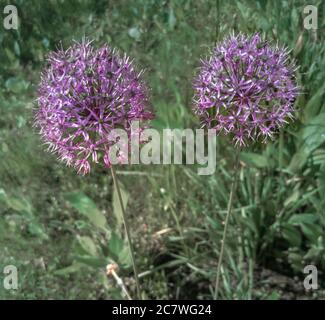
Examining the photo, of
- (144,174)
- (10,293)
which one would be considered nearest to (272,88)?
(144,174)

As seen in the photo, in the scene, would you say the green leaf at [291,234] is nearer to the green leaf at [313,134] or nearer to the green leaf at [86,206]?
the green leaf at [313,134]

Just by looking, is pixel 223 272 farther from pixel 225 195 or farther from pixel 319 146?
pixel 319 146

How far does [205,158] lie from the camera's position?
1.99 metres

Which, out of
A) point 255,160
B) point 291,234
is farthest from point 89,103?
point 291,234

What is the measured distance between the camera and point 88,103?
1107 mm

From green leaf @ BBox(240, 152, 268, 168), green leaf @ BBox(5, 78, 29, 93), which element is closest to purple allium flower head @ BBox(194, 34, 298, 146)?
green leaf @ BBox(240, 152, 268, 168)

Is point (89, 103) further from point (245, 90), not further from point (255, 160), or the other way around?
point (255, 160)

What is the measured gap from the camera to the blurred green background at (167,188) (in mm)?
1765

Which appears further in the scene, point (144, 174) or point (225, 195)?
point (144, 174)

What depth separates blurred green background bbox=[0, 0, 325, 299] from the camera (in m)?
1.76

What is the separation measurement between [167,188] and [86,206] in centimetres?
38

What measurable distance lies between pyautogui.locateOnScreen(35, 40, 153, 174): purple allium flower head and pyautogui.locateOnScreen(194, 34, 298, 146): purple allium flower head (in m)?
0.17

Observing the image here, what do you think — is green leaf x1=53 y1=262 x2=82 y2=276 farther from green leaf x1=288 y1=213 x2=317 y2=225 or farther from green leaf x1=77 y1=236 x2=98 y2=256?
green leaf x1=288 y1=213 x2=317 y2=225

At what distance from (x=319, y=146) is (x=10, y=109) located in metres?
1.33
